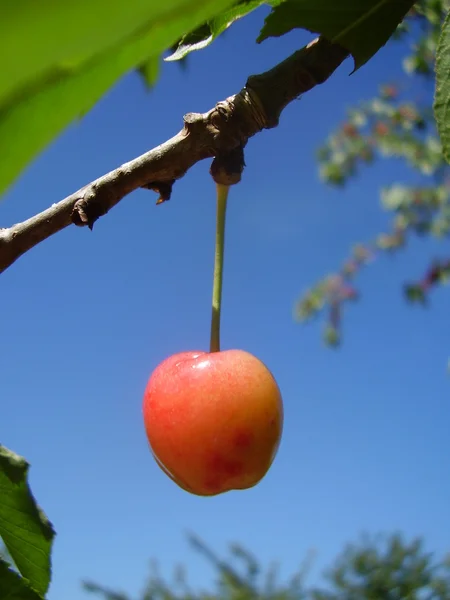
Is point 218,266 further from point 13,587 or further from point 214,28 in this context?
point 13,587

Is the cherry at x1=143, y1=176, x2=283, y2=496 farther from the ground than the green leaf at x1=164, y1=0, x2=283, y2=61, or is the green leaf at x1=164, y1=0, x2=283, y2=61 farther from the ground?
the green leaf at x1=164, y1=0, x2=283, y2=61

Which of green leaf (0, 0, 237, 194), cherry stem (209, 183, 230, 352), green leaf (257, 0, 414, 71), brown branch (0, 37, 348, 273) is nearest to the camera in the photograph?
green leaf (0, 0, 237, 194)

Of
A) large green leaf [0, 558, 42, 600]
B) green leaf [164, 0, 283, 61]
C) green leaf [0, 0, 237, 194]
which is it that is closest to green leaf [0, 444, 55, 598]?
large green leaf [0, 558, 42, 600]

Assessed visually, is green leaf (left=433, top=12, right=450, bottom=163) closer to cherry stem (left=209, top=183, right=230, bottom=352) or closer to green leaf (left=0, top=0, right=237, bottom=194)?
cherry stem (left=209, top=183, right=230, bottom=352)

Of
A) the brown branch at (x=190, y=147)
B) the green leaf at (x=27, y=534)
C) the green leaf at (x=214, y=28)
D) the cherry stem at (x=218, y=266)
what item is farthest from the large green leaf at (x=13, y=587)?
the green leaf at (x=214, y=28)

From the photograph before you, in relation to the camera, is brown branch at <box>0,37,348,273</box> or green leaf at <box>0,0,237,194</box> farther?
brown branch at <box>0,37,348,273</box>

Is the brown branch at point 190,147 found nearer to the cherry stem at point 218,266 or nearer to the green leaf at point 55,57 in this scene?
the cherry stem at point 218,266

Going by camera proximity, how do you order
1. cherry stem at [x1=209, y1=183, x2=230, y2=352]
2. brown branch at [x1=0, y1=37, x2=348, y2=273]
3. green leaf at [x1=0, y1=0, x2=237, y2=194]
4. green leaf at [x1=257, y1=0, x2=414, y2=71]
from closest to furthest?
green leaf at [x1=0, y1=0, x2=237, y2=194] → brown branch at [x1=0, y1=37, x2=348, y2=273] → green leaf at [x1=257, y1=0, x2=414, y2=71] → cherry stem at [x1=209, y1=183, x2=230, y2=352]
